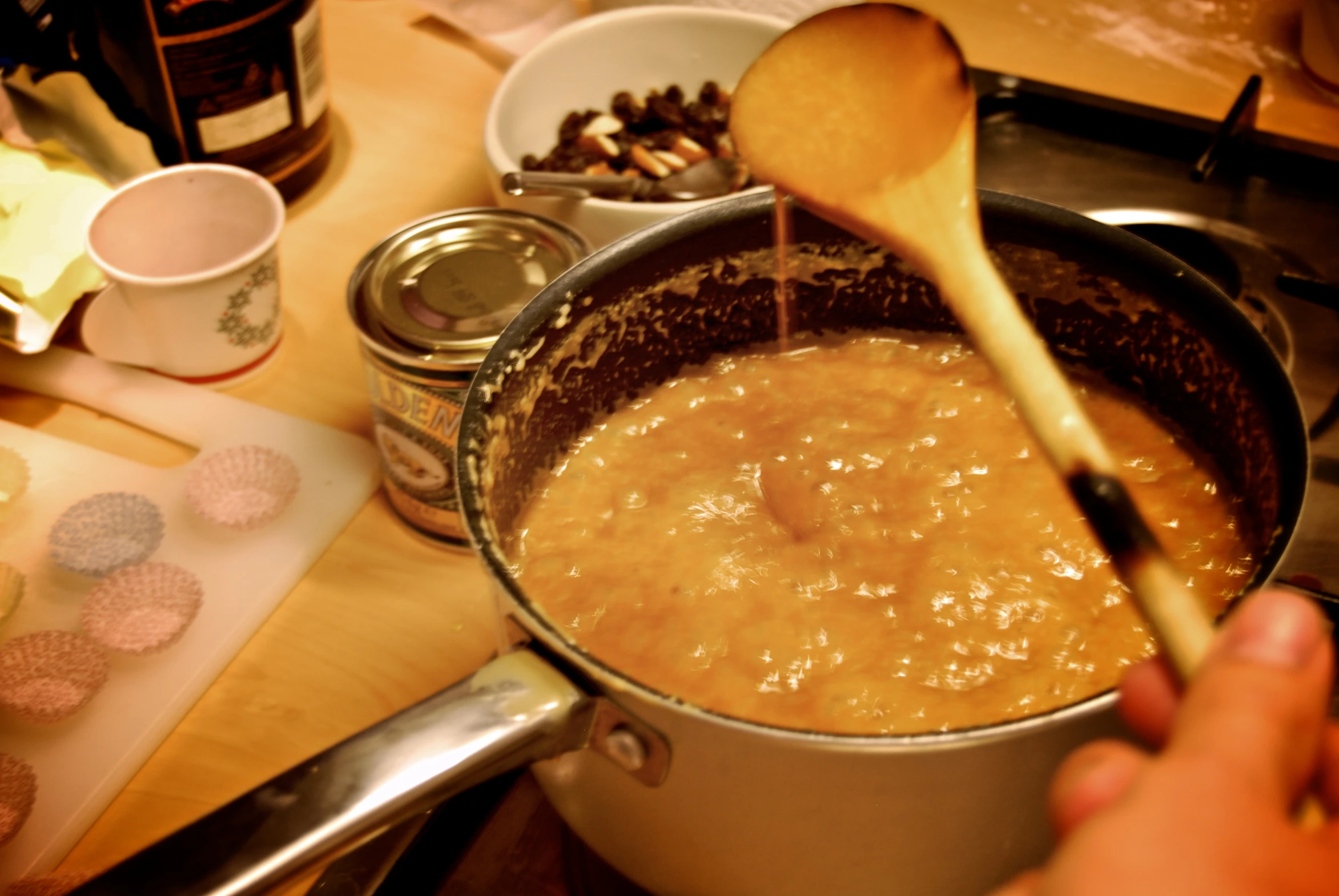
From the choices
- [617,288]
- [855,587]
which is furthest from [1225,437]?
[617,288]

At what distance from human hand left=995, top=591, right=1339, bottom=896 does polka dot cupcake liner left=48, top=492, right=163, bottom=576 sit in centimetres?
66

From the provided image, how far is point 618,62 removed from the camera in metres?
1.07

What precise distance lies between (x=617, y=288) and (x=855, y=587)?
0.73ft

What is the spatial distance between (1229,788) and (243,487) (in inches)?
27.1

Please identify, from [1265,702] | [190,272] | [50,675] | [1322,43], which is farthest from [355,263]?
[1322,43]

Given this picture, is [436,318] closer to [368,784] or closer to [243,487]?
[243,487]

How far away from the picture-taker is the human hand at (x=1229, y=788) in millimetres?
231

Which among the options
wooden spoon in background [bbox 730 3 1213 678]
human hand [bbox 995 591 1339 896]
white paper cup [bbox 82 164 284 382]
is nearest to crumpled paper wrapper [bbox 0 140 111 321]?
white paper cup [bbox 82 164 284 382]

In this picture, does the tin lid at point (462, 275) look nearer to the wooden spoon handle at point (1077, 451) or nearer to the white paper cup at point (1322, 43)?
the wooden spoon handle at point (1077, 451)

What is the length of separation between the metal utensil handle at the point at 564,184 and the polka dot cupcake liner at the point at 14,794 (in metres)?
0.51

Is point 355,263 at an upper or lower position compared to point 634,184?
lower

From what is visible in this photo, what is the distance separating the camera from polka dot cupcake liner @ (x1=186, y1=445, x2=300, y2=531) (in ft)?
2.48

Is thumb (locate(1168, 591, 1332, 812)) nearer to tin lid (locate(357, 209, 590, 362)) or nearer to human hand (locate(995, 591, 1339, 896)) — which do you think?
human hand (locate(995, 591, 1339, 896))

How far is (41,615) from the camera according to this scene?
0.71 m
